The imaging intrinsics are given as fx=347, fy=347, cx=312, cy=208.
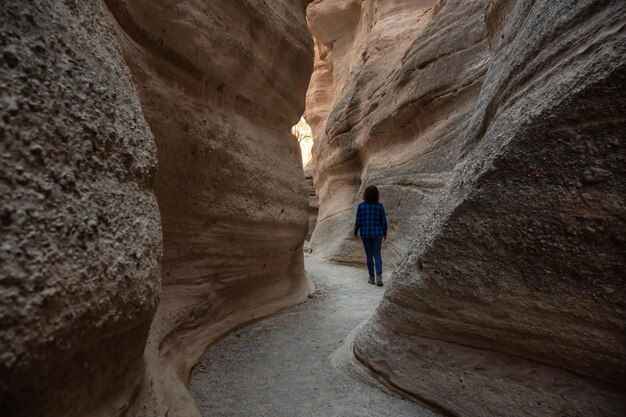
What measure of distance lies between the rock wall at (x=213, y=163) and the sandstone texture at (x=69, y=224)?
39 cm

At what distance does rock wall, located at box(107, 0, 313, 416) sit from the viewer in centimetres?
198

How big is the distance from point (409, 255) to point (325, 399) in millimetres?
943

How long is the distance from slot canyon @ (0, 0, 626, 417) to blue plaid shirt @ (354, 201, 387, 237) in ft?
5.50

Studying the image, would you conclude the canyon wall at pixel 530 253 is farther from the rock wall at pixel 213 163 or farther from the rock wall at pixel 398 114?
the rock wall at pixel 398 114

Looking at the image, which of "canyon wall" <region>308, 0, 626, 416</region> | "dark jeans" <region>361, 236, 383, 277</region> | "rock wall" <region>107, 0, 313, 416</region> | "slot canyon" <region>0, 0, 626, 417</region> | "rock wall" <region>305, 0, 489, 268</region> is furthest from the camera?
"rock wall" <region>305, 0, 489, 268</region>

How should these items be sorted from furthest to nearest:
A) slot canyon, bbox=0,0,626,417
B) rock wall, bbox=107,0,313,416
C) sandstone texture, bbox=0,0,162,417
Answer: rock wall, bbox=107,0,313,416 < slot canyon, bbox=0,0,626,417 < sandstone texture, bbox=0,0,162,417

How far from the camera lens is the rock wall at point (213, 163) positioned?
1982mm

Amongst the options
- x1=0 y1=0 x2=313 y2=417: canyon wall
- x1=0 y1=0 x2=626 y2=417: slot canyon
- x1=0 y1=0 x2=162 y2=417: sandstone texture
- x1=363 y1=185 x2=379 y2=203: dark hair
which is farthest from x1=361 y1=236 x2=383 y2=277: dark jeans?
x1=0 y1=0 x2=162 y2=417: sandstone texture

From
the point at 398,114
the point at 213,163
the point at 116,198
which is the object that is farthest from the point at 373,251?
the point at 116,198

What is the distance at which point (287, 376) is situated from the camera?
206cm

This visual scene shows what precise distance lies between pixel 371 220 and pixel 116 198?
419 centimetres

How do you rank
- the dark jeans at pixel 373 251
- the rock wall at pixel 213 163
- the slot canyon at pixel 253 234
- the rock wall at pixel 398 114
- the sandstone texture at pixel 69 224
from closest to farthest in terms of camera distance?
the sandstone texture at pixel 69 224 → the slot canyon at pixel 253 234 → the rock wall at pixel 213 163 → the dark jeans at pixel 373 251 → the rock wall at pixel 398 114

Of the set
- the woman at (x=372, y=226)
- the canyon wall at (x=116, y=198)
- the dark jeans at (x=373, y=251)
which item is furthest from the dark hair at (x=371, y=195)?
the canyon wall at (x=116, y=198)

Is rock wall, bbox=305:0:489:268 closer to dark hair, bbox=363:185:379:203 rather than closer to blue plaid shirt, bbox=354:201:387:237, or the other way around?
blue plaid shirt, bbox=354:201:387:237
